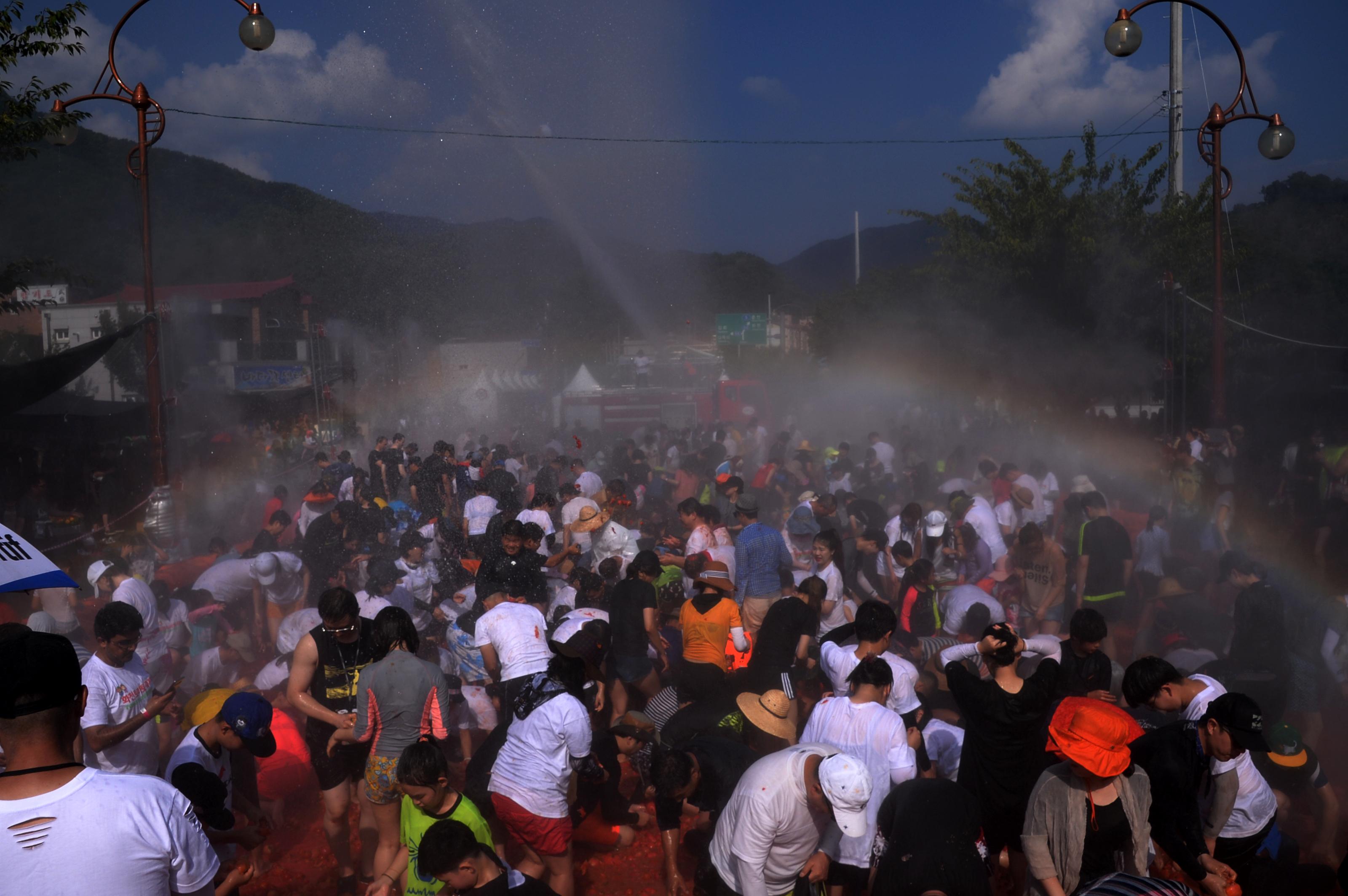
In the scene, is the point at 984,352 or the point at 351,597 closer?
the point at 351,597

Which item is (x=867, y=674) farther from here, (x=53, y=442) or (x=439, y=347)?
(x=439, y=347)

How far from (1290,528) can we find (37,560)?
11.1 m

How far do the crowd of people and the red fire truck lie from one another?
445 inches

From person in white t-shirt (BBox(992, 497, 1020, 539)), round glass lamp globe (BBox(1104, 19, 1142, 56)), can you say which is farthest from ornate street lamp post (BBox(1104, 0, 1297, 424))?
person in white t-shirt (BBox(992, 497, 1020, 539))

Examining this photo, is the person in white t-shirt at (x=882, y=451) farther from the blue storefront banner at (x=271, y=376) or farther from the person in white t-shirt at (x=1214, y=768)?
the blue storefront banner at (x=271, y=376)

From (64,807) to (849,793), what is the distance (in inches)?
87.0

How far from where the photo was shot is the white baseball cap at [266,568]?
7000 millimetres

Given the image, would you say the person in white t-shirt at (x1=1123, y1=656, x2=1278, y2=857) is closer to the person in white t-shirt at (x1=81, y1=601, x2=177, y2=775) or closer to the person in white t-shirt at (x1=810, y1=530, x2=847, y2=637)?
the person in white t-shirt at (x1=810, y1=530, x2=847, y2=637)

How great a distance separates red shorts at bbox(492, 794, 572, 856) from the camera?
371cm

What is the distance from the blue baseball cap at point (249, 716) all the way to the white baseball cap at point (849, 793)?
7.29 feet

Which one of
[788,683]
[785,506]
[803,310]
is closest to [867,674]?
[788,683]

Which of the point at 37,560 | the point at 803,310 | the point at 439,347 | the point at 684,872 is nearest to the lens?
the point at 37,560

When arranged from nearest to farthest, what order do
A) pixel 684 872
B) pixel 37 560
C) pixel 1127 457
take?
pixel 37 560 → pixel 684 872 → pixel 1127 457

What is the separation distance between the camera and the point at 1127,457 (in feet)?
51.8
